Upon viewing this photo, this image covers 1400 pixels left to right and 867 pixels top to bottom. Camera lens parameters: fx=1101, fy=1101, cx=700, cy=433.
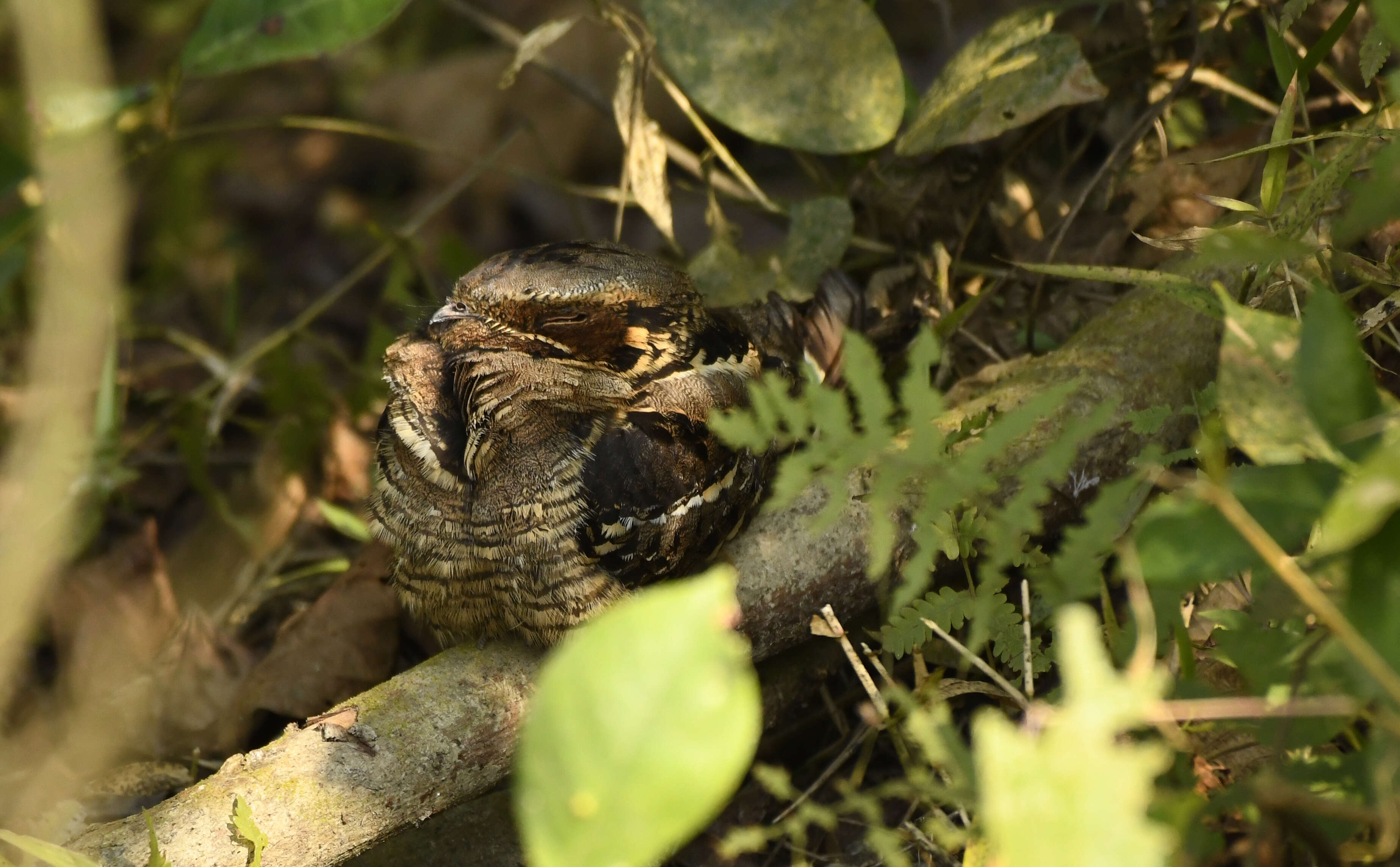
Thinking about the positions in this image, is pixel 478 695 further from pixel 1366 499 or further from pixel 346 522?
pixel 1366 499

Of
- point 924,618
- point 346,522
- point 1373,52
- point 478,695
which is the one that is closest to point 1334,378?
point 924,618

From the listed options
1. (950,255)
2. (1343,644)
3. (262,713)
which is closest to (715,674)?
(1343,644)

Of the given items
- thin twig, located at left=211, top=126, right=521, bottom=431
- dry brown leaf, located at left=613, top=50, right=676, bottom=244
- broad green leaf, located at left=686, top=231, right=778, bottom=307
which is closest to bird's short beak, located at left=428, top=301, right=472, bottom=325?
broad green leaf, located at left=686, top=231, right=778, bottom=307

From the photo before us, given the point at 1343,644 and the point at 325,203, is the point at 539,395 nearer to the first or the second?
the point at 1343,644

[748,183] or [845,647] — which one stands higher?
[748,183]

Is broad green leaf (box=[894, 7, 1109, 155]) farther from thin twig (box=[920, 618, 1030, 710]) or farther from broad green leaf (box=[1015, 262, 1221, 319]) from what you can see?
thin twig (box=[920, 618, 1030, 710])

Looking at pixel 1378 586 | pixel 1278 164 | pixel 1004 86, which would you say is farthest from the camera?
pixel 1004 86
